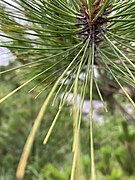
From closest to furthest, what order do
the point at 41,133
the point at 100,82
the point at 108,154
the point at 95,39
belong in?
the point at 95,39 → the point at 100,82 → the point at 108,154 → the point at 41,133

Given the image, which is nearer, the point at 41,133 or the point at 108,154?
the point at 108,154

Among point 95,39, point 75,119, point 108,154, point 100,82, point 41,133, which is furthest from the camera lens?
point 41,133

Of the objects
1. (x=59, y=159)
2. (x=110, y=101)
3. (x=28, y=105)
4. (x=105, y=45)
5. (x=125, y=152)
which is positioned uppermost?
(x=105, y=45)

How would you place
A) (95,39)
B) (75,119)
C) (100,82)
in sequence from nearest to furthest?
1. (75,119)
2. (95,39)
3. (100,82)

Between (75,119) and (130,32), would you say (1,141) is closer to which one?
(130,32)

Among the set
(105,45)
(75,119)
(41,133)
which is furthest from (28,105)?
(75,119)

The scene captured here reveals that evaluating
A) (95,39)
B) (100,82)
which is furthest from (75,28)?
(100,82)

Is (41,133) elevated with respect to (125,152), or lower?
lower

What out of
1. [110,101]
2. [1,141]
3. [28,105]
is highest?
Answer: [110,101]

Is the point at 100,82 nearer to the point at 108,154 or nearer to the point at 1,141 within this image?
the point at 108,154

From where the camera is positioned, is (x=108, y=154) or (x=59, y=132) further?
(x=59, y=132)
